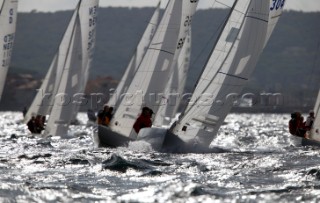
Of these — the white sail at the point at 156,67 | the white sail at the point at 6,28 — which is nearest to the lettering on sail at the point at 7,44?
the white sail at the point at 6,28

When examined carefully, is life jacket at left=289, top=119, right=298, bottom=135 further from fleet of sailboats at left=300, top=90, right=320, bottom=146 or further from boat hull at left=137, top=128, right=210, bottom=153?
boat hull at left=137, top=128, right=210, bottom=153

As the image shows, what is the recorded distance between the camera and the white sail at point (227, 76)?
20828mm

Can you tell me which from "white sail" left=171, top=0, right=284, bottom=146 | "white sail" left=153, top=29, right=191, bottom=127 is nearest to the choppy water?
"white sail" left=171, top=0, right=284, bottom=146

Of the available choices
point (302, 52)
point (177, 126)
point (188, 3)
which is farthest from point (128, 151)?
point (302, 52)

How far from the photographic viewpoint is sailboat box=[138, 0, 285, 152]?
68.4 feet

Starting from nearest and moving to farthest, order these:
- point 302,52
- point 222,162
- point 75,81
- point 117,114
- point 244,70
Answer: point 222,162 < point 244,70 < point 117,114 < point 75,81 < point 302,52

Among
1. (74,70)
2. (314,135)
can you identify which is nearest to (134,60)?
(74,70)

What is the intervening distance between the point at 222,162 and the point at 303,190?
4446mm

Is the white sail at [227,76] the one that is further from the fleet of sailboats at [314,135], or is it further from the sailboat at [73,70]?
the sailboat at [73,70]

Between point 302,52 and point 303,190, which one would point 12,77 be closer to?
point 302,52

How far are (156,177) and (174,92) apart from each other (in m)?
23.5

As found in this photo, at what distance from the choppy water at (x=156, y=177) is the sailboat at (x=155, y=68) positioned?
6.11 ft

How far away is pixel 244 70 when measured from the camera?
2086 cm

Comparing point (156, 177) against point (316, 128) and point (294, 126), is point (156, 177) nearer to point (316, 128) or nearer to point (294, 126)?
point (316, 128)
